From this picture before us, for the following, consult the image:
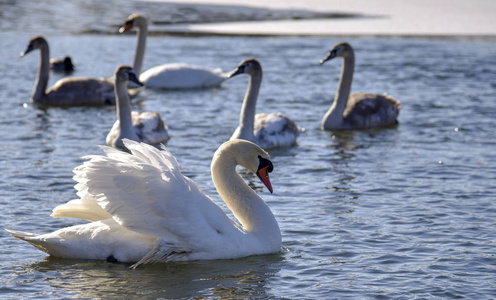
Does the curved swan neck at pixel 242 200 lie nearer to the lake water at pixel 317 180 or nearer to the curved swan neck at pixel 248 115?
the lake water at pixel 317 180

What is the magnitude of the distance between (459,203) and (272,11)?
22.3m

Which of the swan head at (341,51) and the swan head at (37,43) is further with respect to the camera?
the swan head at (37,43)

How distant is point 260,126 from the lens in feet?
40.9

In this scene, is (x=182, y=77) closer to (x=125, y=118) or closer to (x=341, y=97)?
(x=341, y=97)

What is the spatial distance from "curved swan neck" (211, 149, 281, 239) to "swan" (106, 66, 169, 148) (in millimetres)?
4527

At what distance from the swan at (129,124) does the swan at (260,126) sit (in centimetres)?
117

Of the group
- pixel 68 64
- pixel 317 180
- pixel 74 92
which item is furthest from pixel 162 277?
pixel 68 64

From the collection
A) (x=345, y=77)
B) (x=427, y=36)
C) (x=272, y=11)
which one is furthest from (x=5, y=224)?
(x=272, y=11)

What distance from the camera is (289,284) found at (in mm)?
6832

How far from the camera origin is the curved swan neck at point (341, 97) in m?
13.8

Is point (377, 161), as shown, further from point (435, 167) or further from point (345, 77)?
point (345, 77)

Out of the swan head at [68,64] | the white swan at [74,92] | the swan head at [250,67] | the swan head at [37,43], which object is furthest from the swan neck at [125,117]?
the swan head at [68,64]

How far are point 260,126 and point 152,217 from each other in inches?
222

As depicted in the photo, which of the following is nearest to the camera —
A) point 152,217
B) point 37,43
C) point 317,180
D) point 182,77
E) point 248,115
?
point 152,217
